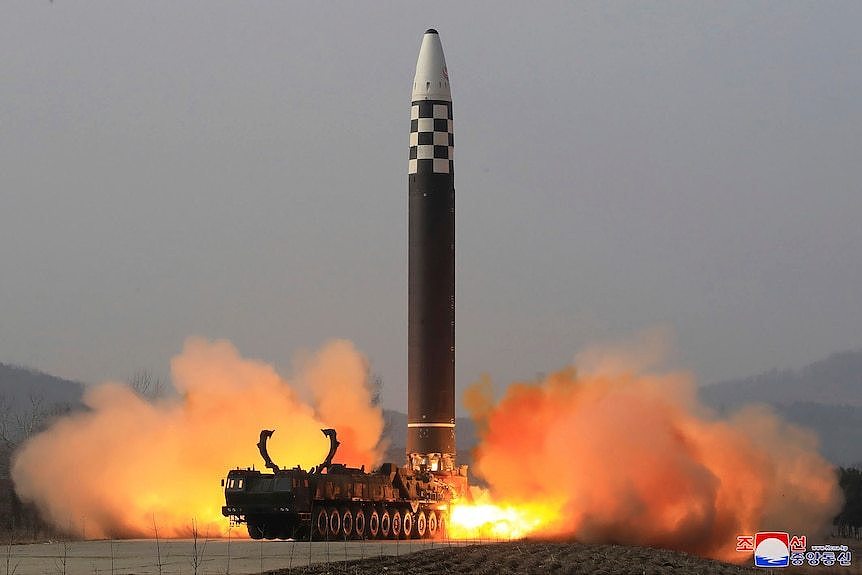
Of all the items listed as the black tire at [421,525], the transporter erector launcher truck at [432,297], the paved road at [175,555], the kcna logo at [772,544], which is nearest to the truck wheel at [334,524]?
the paved road at [175,555]

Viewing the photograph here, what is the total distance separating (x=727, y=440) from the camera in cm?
6084

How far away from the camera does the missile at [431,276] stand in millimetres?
58875

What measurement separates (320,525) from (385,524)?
4003 mm

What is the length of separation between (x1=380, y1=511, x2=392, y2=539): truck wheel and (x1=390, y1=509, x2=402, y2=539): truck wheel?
0.21 meters

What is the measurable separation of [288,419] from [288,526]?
7.96 meters

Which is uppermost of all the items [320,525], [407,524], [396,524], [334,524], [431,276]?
[431,276]

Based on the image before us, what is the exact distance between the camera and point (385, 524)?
5403cm

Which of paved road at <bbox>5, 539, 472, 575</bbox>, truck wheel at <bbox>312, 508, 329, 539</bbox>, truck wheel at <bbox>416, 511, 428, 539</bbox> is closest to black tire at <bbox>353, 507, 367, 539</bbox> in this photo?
truck wheel at <bbox>312, 508, 329, 539</bbox>

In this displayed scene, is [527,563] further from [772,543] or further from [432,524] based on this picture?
[772,543]

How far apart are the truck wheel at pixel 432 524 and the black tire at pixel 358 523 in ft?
15.4

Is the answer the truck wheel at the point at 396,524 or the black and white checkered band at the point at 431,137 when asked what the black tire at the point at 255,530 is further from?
the black and white checkered band at the point at 431,137

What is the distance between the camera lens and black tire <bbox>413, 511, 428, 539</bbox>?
183ft

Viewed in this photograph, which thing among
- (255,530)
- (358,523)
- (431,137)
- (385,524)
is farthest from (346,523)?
(431,137)

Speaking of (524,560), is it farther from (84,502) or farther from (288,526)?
(84,502)
